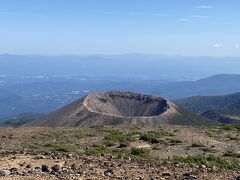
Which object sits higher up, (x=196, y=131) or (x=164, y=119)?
(x=196, y=131)

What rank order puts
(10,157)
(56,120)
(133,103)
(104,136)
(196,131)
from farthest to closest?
(133,103) < (56,120) < (196,131) < (104,136) < (10,157)

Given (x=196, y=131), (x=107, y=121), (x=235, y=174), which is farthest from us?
(x=107, y=121)

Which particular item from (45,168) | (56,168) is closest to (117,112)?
(45,168)

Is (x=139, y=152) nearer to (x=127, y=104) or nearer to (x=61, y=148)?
(x=61, y=148)

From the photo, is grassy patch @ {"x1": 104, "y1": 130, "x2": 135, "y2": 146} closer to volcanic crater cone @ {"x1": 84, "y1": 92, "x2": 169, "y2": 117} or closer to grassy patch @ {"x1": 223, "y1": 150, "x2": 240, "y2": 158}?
grassy patch @ {"x1": 223, "y1": 150, "x2": 240, "y2": 158}

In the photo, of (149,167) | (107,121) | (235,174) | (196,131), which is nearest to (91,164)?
(149,167)

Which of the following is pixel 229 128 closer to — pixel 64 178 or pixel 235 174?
pixel 235 174
